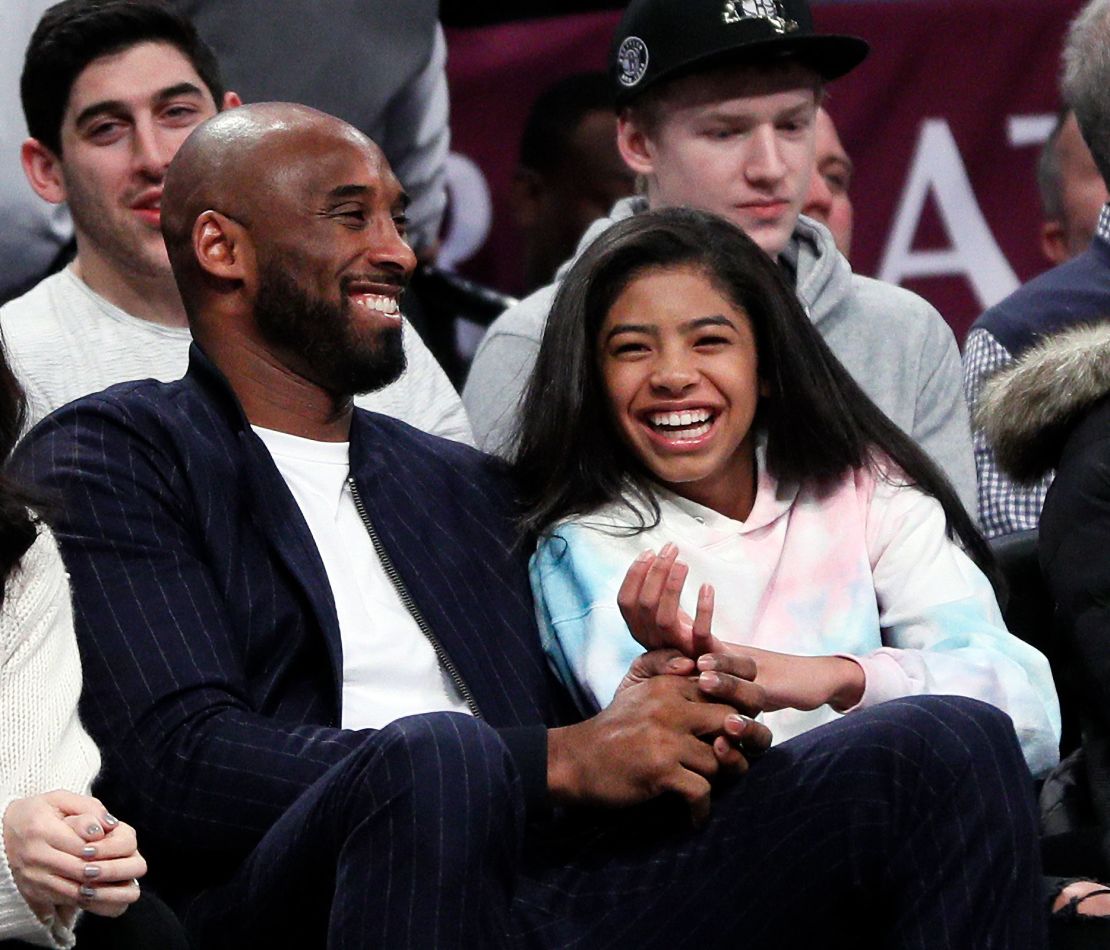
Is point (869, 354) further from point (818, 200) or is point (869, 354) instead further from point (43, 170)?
point (43, 170)

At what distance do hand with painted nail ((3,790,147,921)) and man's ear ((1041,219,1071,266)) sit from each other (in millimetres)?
2955

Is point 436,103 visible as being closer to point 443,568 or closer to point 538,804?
point 443,568

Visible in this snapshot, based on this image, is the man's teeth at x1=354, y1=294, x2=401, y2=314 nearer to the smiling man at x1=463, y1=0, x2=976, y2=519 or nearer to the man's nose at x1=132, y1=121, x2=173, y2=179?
the smiling man at x1=463, y1=0, x2=976, y2=519

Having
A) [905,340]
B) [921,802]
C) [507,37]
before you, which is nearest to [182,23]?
[905,340]

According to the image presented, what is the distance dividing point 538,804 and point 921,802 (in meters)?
0.39

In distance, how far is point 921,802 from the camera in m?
2.25

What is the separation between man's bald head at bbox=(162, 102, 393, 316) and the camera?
272cm

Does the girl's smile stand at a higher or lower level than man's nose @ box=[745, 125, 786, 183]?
lower

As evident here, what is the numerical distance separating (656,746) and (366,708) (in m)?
0.40

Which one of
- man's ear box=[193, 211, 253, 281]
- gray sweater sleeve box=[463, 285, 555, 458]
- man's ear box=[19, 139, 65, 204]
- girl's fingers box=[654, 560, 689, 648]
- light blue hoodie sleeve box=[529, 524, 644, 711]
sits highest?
man's ear box=[19, 139, 65, 204]

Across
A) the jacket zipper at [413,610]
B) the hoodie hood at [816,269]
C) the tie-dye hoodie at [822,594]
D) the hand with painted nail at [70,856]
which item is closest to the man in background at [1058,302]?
the hoodie hood at [816,269]

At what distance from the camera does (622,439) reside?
9.16 feet

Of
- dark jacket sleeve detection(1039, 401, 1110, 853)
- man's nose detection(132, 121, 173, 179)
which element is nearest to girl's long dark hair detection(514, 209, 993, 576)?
dark jacket sleeve detection(1039, 401, 1110, 853)

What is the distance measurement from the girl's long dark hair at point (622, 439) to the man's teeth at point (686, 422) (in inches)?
3.3
